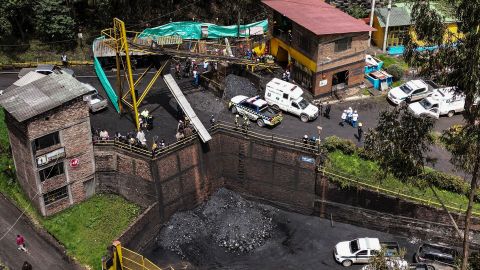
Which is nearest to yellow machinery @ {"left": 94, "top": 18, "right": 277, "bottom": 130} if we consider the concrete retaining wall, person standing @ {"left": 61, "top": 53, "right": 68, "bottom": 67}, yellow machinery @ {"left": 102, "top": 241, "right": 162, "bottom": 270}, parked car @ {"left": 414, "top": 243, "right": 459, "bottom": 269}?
person standing @ {"left": 61, "top": 53, "right": 68, "bottom": 67}

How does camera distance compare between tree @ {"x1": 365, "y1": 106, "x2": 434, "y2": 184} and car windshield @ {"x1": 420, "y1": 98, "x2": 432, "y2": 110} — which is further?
car windshield @ {"x1": 420, "y1": 98, "x2": 432, "y2": 110}

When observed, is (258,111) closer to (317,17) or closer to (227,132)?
(227,132)

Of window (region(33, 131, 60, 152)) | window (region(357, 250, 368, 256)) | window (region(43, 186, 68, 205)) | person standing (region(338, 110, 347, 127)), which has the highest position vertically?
window (region(33, 131, 60, 152))

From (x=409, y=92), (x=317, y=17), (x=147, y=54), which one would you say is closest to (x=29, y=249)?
(x=147, y=54)

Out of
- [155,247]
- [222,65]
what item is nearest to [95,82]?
[222,65]

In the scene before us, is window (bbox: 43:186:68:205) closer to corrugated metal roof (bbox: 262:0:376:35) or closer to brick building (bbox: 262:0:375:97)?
brick building (bbox: 262:0:375:97)

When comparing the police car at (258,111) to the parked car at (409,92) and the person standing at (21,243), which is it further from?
the person standing at (21,243)

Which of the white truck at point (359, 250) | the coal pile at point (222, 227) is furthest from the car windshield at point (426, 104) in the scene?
the coal pile at point (222, 227)
